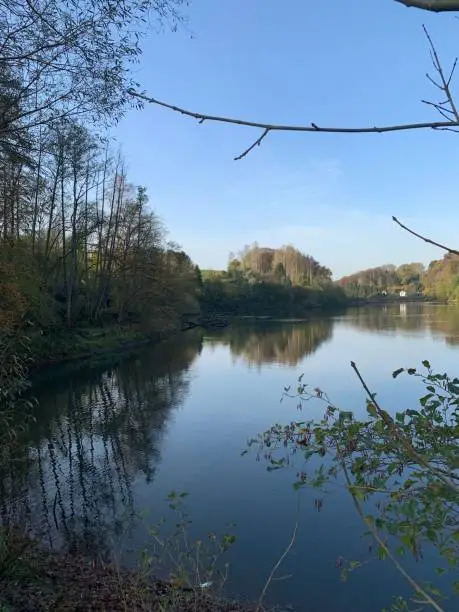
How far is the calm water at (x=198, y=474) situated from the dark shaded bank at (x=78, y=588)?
15.5 inches

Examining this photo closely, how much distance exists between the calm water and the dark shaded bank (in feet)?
1.29

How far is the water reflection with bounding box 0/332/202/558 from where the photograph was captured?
644 cm

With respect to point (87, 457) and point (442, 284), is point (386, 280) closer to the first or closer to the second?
point (442, 284)

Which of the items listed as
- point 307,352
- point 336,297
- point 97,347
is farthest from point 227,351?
point 336,297

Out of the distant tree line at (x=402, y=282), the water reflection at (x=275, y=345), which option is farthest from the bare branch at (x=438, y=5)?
the distant tree line at (x=402, y=282)

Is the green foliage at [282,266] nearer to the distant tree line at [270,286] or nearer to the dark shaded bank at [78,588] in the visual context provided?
the distant tree line at [270,286]

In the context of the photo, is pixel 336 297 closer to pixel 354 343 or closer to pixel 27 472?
pixel 354 343

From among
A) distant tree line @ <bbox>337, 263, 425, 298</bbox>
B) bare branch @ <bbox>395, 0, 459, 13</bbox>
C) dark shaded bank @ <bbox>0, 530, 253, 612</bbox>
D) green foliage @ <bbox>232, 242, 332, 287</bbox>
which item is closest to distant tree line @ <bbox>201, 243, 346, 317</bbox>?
green foliage @ <bbox>232, 242, 332, 287</bbox>

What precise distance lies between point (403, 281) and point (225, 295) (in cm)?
5392

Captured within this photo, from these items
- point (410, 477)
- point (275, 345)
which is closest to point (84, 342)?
point (275, 345)

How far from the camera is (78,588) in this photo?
15.2ft

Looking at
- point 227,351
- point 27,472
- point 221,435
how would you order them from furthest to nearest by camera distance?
point 227,351, point 221,435, point 27,472

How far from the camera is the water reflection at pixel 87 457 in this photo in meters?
6.44

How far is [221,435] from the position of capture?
400 inches
